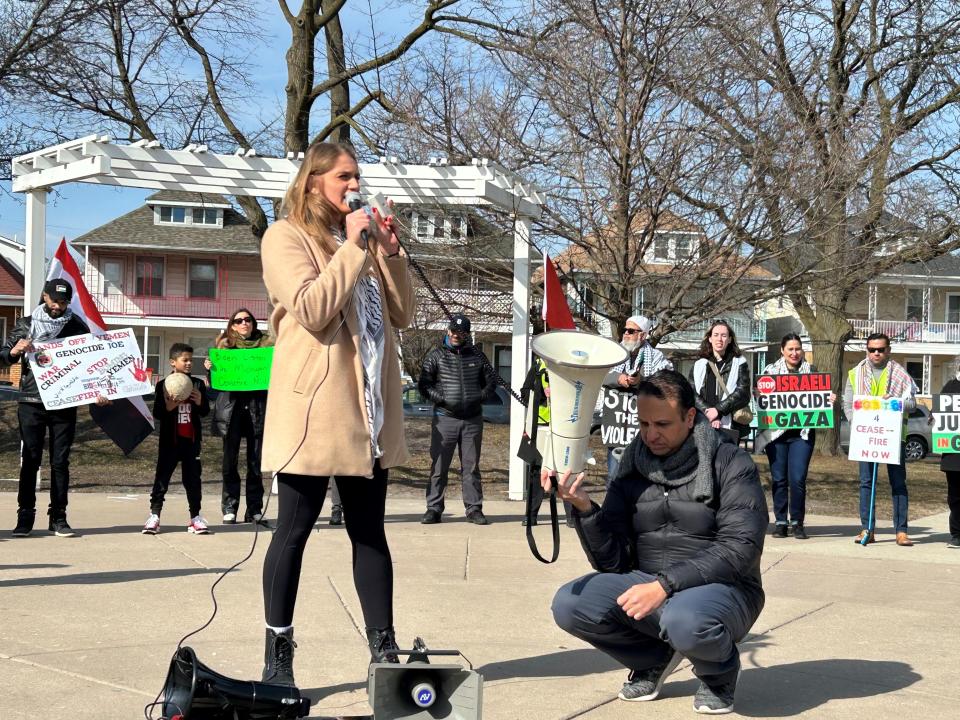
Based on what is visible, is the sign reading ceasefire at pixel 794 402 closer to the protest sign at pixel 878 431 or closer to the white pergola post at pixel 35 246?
the protest sign at pixel 878 431

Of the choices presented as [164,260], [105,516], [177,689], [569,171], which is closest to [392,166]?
[569,171]

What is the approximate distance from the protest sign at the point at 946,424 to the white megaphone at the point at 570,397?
253 inches

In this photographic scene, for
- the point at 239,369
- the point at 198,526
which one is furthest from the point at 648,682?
the point at 239,369

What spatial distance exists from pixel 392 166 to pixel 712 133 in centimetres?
351

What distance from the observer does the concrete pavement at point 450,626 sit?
4.15 m

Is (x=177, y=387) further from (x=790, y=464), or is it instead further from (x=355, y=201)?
(x=790, y=464)

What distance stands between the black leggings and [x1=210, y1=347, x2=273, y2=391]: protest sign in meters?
5.24

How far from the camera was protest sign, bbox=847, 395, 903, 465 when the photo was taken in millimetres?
9555

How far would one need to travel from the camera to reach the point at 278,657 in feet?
12.5

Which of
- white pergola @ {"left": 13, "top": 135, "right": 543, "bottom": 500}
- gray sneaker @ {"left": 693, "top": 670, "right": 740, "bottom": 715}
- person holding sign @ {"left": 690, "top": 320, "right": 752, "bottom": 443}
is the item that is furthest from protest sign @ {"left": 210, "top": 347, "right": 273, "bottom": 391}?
gray sneaker @ {"left": 693, "top": 670, "right": 740, "bottom": 715}

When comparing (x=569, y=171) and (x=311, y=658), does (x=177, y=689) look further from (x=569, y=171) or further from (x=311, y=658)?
(x=569, y=171)

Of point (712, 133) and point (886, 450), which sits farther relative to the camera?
point (712, 133)

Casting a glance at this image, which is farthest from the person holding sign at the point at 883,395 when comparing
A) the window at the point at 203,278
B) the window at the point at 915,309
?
the window at the point at 203,278

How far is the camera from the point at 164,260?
41.1 metres
